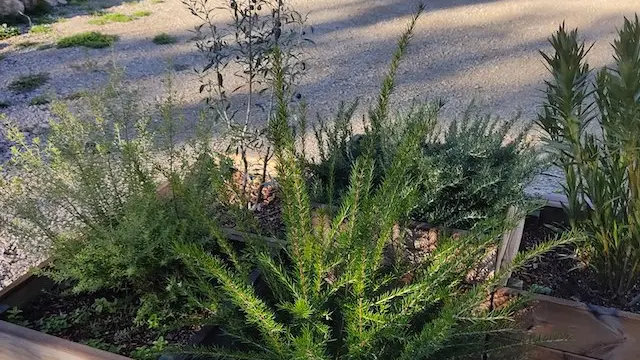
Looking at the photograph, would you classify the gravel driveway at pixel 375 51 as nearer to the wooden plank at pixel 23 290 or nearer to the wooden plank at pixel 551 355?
→ the wooden plank at pixel 551 355

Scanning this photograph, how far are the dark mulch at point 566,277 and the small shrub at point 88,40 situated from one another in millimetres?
4888

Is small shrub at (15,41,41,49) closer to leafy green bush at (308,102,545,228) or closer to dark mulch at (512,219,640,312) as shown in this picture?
leafy green bush at (308,102,545,228)

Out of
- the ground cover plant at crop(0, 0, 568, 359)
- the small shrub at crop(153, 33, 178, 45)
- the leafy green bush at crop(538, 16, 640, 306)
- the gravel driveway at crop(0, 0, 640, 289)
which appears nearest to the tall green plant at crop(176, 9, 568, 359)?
the ground cover plant at crop(0, 0, 568, 359)

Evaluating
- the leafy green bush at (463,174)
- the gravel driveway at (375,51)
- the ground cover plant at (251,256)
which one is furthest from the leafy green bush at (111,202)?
the gravel driveway at (375,51)

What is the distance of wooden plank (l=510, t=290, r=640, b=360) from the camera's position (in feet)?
6.95

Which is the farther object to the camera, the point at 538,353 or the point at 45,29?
the point at 45,29

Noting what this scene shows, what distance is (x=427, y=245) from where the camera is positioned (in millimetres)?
2441

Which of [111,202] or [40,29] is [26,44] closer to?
[40,29]

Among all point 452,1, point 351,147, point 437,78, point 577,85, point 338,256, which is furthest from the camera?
point 452,1

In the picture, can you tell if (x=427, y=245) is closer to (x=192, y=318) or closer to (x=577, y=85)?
(x=577, y=85)

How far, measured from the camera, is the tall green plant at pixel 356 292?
1.65 m

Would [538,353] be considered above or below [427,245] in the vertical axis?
below

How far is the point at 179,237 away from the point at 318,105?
3.09 meters

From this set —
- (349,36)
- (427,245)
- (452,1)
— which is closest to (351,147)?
(427,245)
